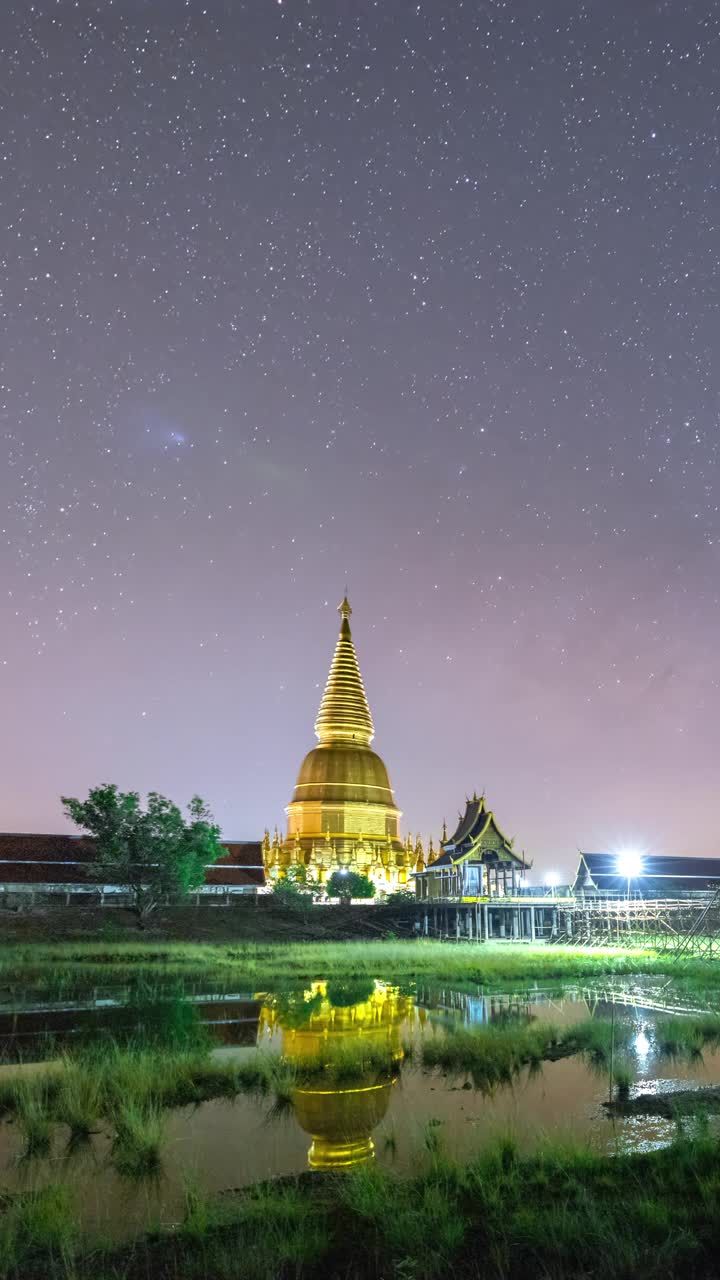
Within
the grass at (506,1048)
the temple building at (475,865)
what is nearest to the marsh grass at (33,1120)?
the grass at (506,1048)

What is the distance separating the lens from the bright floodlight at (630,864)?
188 feet

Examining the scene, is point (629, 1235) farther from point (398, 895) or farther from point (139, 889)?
point (398, 895)

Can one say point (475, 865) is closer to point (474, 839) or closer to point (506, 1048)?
point (474, 839)

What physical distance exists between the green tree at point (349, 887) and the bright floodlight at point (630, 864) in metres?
19.9

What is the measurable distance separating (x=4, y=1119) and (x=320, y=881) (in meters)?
63.5

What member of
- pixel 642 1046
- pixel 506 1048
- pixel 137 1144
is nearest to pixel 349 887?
pixel 642 1046

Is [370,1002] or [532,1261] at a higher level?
[532,1261]

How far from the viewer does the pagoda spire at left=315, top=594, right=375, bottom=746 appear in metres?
87.1

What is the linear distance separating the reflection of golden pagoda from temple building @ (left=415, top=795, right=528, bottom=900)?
117 ft

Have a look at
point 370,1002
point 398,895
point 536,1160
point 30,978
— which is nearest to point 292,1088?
point 536,1160

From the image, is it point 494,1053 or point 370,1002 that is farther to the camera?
point 370,1002

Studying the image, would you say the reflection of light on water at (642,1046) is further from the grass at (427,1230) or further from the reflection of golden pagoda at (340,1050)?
the grass at (427,1230)

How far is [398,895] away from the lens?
62.4 metres

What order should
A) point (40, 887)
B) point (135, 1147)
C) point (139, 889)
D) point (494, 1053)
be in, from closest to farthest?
1. point (135, 1147)
2. point (494, 1053)
3. point (139, 889)
4. point (40, 887)
